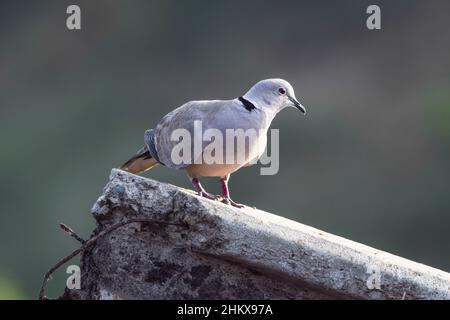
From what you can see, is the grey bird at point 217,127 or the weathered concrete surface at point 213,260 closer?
the weathered concrete surface at point 213,260

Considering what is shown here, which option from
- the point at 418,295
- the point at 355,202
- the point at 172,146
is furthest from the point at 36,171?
the point at 418,295

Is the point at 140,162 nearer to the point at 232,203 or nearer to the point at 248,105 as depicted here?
the point at 248,105

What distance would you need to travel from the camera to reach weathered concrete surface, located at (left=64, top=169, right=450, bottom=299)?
11.7ft

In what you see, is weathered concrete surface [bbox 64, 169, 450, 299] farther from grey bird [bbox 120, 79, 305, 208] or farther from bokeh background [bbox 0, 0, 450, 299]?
bokeh background [bbox 0, 0, 450, 299]

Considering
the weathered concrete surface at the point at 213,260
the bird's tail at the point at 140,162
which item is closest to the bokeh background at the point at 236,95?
the bird's tail at the point at 140,162

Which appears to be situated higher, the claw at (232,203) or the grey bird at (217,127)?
the grey bird at (217,127)

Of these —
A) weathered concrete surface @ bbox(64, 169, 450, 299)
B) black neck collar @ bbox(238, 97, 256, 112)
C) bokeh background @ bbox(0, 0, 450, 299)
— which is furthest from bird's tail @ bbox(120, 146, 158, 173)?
bokeh background @ bbox(0, 0, 450, 299)

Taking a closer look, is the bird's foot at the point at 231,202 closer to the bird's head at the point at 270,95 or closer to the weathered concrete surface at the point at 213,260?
the bird's head at the point at 270,95

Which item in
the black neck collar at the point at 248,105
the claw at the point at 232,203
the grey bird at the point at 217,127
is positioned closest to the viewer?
the claw at the point at 232,203

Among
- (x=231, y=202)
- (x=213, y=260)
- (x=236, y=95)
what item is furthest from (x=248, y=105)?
(x=236, y=95)

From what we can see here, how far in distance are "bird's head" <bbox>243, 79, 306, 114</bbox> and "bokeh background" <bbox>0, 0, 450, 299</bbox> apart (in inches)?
290

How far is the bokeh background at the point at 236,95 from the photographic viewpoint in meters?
14.2

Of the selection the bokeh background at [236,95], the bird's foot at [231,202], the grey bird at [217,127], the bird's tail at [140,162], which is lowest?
the bokeh background at [236,95]

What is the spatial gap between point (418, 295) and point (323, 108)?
12.6m
